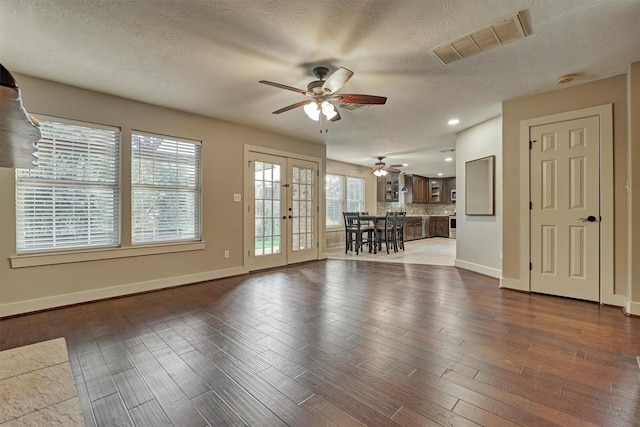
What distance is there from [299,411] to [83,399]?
3.98 ft

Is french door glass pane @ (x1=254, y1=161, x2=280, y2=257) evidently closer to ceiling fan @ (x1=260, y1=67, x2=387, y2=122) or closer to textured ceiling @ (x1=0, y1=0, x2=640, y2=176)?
textured ceiling @ (x1=0, y1=0, x2=640, y2=176)

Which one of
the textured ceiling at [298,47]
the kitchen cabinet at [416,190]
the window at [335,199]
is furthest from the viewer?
the kitchen cabinet at [416,190]

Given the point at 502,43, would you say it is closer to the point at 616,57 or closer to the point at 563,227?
the point at 616,57

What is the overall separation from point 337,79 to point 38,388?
2956mm

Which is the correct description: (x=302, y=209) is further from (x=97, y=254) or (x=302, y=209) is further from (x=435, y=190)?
(x=435, y=190)

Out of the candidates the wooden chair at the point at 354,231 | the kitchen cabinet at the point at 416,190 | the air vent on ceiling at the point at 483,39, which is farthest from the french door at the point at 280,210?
the kitchen cabinet at the point at 416,190

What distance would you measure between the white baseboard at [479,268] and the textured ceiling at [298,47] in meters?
2.46

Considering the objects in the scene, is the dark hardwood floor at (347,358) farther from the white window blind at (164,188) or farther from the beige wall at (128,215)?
the white window blind at (164,188)

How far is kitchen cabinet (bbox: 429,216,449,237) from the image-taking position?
11.0 metres

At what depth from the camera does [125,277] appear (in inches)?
142

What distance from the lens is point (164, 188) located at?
13.0 ft

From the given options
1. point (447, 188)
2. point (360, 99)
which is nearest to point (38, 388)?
point (360, 99)

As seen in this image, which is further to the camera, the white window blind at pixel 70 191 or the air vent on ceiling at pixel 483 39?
the white window blind at pixel 70 191

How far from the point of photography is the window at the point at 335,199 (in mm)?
8039
